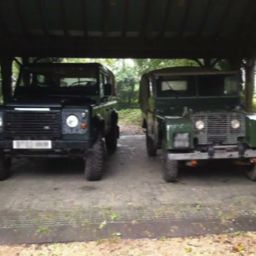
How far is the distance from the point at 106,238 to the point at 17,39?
715 centimetres

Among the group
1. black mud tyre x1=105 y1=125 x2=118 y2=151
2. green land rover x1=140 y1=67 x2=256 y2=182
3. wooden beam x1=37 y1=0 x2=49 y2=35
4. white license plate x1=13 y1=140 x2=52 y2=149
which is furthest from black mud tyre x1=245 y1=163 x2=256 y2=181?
wooden beam x1=37 y1=0 x2=49 y2=35

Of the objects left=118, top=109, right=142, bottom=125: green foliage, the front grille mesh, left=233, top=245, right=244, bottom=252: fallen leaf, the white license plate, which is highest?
the front grille mesh

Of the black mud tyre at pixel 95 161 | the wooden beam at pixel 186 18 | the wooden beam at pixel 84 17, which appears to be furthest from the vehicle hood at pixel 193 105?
the wooden beam at pixel 84 17

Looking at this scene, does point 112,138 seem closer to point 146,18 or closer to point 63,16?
point 146,18

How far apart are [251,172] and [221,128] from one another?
1.07m

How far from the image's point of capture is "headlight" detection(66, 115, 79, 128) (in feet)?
17.0

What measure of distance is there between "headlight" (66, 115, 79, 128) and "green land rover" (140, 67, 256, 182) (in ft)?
4.64

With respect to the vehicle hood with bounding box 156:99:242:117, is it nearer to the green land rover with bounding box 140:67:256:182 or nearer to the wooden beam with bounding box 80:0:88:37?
the green land rover with bounding box 140:67:256:182

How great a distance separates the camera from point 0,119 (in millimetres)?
5227

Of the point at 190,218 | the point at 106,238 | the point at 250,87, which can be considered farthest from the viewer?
the point at 250,87

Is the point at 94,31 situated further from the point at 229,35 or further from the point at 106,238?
the point at 106,238

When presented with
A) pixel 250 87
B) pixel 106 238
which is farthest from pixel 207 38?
pixel 106 238

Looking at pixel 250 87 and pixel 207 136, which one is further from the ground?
pixel 250 87

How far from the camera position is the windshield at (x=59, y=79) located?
21.3 feet
